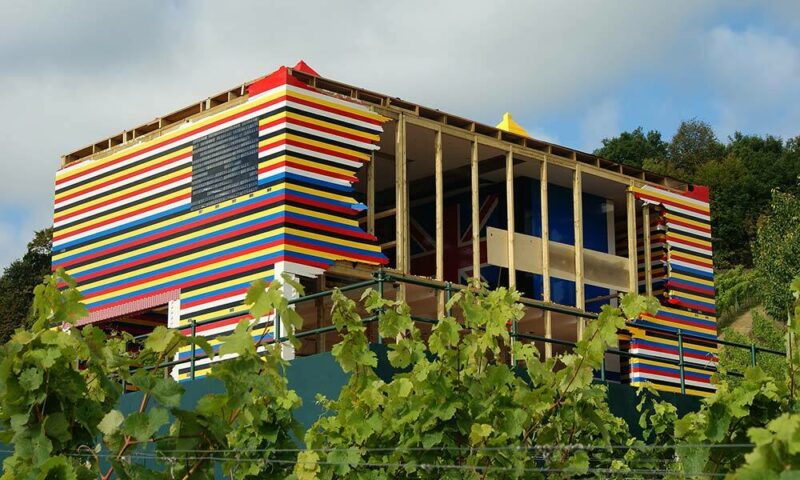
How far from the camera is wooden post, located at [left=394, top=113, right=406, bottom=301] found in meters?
19.1

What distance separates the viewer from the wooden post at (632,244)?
22.5m

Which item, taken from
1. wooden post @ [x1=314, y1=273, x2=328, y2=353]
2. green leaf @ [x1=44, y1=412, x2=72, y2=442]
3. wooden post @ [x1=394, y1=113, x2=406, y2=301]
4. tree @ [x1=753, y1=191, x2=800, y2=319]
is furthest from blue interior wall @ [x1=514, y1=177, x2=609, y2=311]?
tree @ [x1=753, y1=191, x2=800, y2=319]

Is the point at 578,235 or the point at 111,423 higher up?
the point at 578,235

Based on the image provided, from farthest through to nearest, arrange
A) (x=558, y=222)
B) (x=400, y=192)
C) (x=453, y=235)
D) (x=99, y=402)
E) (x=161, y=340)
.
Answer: (x=453, y=235) → (x=558, y=222) → (x=400, y=192) → (x=99, y=402) → (x=161, y=340)

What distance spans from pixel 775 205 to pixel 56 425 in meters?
43.7

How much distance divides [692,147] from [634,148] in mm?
3465

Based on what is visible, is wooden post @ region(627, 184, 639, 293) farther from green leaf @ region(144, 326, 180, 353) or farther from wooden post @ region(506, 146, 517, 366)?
green leaf @ region(144, 326, 180, 353)

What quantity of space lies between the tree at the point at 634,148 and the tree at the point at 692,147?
29.3 inches

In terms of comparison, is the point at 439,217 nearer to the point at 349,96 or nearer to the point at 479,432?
the point at 349,96

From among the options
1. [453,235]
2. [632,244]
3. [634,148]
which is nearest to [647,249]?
[632,244]

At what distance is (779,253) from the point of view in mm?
46188

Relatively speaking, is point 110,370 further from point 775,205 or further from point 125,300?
point 775,205

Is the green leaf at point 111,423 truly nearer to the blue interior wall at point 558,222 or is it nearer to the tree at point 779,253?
the blue interior wall at point 558,222

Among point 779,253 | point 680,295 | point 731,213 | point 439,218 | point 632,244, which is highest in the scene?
point 731,213
